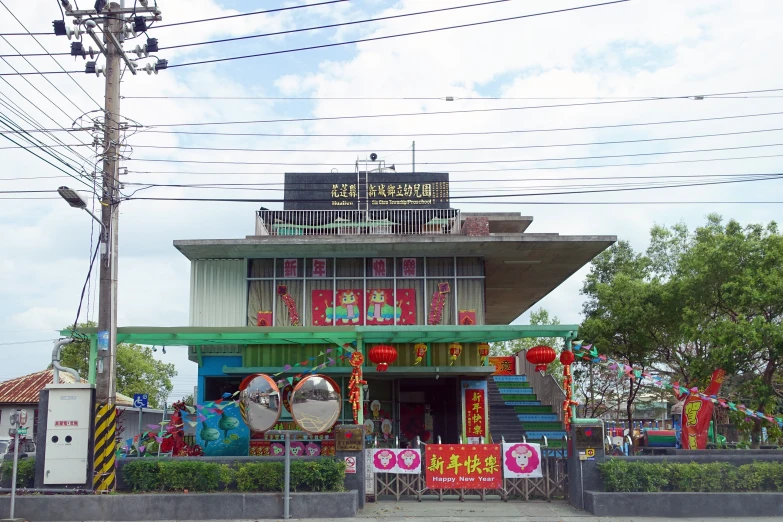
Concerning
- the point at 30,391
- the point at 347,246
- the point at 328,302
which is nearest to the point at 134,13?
the point at 347,246

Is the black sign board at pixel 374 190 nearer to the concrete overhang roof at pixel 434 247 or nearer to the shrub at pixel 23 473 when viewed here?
the concrete overhang roof at pixel 434 247

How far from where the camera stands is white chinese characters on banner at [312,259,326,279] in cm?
2172

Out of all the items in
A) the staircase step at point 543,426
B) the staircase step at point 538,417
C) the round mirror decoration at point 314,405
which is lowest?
the staircase step at point 543,426

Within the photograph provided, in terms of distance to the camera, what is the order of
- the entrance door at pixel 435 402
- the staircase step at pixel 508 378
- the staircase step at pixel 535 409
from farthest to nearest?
the staircase step at pixel 508 378 → the staircase step at pixel 535 409 → the entrance door at pixel 435 402

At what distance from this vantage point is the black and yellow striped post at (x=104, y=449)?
1477cm

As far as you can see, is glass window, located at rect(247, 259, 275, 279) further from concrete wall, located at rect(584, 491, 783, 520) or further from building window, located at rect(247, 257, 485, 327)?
concrete wall, located at rect(584, 491, 783, 520)

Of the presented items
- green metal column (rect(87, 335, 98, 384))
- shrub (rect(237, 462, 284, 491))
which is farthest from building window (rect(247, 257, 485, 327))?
shrub (rect(237, 462, 284, 491))

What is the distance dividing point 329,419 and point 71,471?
203 inches

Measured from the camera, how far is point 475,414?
21719mm

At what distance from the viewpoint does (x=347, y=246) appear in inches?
808

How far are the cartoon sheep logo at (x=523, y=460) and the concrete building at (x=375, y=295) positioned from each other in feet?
11.0

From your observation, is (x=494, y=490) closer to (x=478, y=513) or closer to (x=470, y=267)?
(x=478, y=513)

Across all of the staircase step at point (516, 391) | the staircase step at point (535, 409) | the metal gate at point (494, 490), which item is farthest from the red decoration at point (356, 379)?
the staircase step at point (516, 391)

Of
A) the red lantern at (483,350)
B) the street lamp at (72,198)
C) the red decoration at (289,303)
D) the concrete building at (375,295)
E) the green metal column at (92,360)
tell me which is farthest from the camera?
the red decoration at (289,303)
